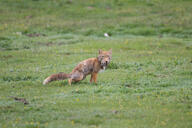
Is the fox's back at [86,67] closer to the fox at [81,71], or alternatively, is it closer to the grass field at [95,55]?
the fox at [81,71]

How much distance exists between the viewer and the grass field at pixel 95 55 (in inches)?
414

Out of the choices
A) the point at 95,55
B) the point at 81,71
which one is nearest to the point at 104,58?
the point at 81,71

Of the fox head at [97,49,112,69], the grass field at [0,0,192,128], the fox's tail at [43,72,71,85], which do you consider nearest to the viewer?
the grass field at [0,0,192,128]

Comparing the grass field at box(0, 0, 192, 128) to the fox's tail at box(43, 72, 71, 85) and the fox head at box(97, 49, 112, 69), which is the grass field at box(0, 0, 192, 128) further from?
the fox head at box(97, 49, 112, 69)

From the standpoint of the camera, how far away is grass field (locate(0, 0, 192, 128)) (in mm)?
10523

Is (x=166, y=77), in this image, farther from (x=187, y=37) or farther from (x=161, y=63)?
(x=187, y=37)

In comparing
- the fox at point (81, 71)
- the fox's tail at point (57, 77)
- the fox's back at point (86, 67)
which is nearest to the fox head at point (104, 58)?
the fox at point (81, 71)

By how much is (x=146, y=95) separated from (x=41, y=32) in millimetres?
20300

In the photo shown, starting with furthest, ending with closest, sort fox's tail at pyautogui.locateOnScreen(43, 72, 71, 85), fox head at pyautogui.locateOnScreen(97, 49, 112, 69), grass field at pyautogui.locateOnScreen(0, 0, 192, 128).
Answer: fox's tail at pyautogui.locateOnScreen(43, 72, 71, 85) < fox head at pyautogui.locateOnScreen(97, 49, 112, 69) < grass field at pyautogui.locateOnScreen(0, 0, 192, 128)

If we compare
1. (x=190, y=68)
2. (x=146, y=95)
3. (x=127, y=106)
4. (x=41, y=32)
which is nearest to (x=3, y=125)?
(x=127, y=106)

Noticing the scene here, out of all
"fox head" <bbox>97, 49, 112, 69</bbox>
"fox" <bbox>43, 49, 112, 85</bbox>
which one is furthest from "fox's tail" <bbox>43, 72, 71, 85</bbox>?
"fox head" <bbox>97, 49, 112, 69</bbox>

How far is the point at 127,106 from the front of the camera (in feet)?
37.4

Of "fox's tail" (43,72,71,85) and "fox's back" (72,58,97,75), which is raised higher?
"fox's back" (72,58,97,75)

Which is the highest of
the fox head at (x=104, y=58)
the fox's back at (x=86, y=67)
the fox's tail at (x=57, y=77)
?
the fox head at (x=104, y=58)
